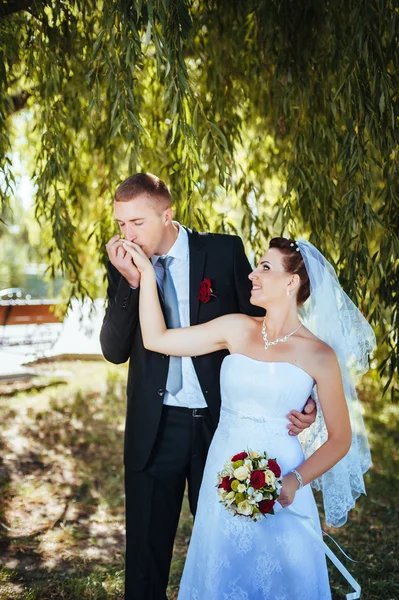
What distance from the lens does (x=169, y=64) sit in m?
3.14

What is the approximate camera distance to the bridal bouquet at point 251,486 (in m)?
2.26

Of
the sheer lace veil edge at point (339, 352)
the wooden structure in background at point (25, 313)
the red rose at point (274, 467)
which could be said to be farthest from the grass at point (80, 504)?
the red rose at point (274, 467)

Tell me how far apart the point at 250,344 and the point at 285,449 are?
1.36 ft

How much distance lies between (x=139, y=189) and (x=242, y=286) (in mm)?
640

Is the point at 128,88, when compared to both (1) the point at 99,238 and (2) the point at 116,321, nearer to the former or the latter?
(2) the point at 116,321

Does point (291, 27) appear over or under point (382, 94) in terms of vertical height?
over

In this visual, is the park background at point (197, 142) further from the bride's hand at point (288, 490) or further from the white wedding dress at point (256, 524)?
the bride's hand at point (288, 490)

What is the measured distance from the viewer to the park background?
11.4ft

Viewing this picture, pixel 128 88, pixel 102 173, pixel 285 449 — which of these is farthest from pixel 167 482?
pixel 102 173

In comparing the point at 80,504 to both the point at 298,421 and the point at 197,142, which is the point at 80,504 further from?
the point at 298,421

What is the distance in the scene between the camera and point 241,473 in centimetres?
231

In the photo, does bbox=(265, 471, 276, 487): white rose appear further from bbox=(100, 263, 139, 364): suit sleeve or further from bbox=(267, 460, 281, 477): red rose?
bbox=(100, 263, 139, 364): suit sleeve

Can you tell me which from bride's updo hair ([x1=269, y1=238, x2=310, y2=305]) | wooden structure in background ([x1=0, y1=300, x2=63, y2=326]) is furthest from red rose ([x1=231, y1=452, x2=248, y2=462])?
wooden structure in background ([x1=0, y1=300, x2=63, y2=326])

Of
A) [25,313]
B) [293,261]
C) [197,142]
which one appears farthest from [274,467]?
[25,313]
